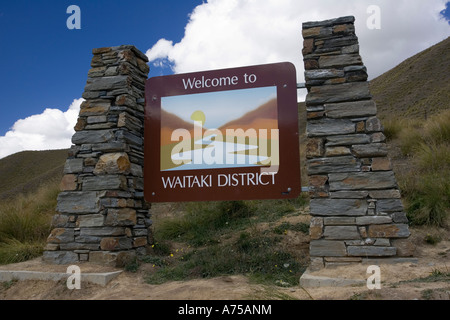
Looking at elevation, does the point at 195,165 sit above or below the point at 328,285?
above

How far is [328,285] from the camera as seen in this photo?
12.7 feet

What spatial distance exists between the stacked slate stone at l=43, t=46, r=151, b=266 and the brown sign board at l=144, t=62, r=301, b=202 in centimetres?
29

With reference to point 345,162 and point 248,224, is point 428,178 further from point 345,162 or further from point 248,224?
point 248,224

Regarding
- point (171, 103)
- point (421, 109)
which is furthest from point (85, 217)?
point (421, 109)

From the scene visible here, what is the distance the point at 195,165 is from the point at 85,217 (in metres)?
1.79

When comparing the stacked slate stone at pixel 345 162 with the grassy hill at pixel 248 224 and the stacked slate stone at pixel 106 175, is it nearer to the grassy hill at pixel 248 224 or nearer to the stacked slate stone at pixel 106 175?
the grassy hill at pixel 248 224

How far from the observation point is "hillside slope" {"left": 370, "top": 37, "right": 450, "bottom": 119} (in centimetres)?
2083

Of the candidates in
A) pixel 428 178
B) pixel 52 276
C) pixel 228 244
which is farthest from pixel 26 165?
pixel 428 178

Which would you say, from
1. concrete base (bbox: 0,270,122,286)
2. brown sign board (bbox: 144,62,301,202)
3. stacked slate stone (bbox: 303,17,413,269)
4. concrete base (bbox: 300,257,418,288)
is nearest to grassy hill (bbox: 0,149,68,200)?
concrete base (bbox: 0,270,122,286)

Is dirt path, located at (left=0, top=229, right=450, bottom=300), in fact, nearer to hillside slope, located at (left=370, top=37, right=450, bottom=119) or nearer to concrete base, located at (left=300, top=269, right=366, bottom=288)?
A: concrete base, located at (left=300, top=269, right=366, bottom=288)

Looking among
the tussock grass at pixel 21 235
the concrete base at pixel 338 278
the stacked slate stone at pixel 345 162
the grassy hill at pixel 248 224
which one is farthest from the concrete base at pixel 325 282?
the tussock grass at pixel 21 235
